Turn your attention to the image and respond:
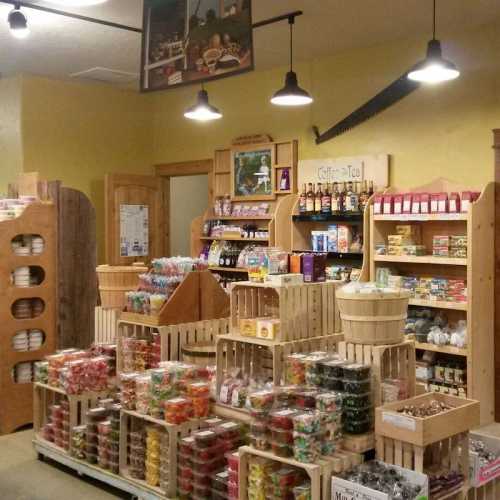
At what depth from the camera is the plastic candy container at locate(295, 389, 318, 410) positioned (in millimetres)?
3518

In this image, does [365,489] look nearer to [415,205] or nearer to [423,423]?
[423,423]

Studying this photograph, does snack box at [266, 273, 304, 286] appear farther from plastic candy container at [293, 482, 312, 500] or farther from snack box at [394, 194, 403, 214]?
snack box at [394, 194, 403, 214]

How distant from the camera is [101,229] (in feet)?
29.1

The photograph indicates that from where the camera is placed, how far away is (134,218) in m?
8.76

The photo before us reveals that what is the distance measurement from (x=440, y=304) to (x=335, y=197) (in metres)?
1.50

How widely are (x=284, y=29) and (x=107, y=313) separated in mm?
2961

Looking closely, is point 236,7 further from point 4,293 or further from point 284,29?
point 4,293

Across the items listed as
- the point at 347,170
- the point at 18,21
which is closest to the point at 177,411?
the point at 18,21

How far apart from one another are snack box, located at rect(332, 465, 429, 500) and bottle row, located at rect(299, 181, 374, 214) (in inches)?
134

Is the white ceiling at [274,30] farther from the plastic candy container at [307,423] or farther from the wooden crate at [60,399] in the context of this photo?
the plastic candy container at [307,423]

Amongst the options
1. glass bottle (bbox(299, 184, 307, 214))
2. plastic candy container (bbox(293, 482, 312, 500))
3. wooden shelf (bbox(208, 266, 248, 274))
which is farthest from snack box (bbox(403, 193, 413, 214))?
plastic candy container (bbox(293, 482, 312, 500))

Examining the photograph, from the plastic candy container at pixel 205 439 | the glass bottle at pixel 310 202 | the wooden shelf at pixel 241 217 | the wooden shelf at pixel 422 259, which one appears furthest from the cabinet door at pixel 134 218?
the plastic candy container at pixel 205 439

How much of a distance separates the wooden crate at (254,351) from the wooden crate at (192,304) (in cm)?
51

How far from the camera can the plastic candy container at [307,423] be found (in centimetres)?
332
